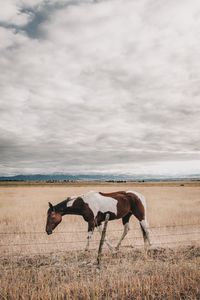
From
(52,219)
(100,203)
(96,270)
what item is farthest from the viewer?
(100,203)

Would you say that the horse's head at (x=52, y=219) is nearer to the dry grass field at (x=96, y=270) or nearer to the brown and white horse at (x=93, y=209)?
the brown and white horse at (x=93, y=209)

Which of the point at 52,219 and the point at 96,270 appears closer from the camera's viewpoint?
the point at 96,270

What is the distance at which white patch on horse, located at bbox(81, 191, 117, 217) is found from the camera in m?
10.9

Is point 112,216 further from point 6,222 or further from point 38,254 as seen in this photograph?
point 6,222

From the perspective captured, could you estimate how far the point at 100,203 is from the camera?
1098cm

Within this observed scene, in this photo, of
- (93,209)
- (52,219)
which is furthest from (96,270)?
(52,219)

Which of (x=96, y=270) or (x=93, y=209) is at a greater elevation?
(x=93, y=209)

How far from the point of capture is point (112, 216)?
436 inches

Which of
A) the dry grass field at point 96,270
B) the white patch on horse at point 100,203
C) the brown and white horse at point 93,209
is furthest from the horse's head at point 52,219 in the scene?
the white patch on horse at point 100,203

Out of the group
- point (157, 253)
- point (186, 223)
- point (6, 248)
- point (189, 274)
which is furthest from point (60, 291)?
point (186, 223)

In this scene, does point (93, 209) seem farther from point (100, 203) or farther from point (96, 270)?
point (96, 270)

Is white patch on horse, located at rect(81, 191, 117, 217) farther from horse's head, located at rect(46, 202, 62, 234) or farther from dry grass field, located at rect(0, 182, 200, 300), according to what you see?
dry grass field, located at rect(0, 182, 200, 300)

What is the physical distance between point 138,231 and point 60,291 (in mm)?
8900

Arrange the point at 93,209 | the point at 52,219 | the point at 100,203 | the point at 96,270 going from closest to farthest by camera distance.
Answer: the point at 96,270, the point at 52,219, the point at 93,209, the point at 100,203
